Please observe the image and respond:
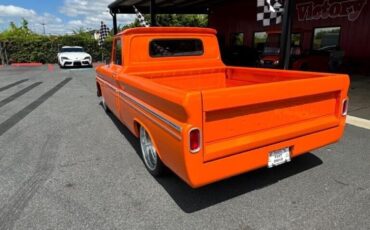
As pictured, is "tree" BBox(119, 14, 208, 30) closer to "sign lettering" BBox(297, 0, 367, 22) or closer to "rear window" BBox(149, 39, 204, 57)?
"sign lettering" BBox(297, 0, 367, 22)

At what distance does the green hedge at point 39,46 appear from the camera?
69.3ft

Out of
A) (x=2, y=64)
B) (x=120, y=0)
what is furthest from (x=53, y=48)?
(x=120, y=0)

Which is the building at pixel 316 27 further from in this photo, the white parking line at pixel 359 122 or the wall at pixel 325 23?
the white parking line at pixel 359 122

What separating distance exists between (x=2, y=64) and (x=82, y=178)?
21.6m

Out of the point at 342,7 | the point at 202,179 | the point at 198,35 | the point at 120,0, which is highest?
the point at 120,0

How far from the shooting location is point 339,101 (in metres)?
3.17

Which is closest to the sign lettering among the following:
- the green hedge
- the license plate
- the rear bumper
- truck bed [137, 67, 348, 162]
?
truck bed [137, 67, 348, 162]

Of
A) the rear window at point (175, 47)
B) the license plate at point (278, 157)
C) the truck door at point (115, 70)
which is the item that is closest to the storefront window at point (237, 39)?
the rear window at point (175, 47)

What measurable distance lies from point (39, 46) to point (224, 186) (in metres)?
22.3

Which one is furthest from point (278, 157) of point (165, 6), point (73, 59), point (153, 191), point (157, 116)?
point (165, 6)

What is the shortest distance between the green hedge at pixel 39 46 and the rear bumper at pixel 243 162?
21735mm

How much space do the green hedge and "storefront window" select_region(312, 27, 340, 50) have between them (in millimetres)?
15413

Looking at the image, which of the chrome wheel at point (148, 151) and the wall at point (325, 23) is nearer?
the chrome wheel at point (148, 151)

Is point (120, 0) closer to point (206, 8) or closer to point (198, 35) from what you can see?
point (206, 8)
